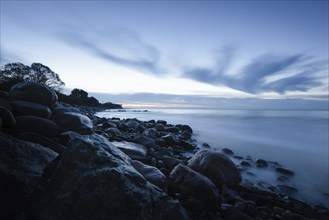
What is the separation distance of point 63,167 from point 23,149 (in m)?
0.97

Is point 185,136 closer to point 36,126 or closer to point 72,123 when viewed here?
point 72,123

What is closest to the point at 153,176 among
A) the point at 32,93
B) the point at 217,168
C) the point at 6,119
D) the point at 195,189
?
the point at 195,189

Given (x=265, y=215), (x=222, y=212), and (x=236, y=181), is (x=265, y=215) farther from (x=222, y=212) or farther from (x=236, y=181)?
(x=236, y=181)

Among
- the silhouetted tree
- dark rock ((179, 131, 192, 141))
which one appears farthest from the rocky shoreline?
the silhouetted tree

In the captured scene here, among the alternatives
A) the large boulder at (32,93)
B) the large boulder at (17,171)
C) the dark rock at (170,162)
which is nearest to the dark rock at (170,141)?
the dark rock at (170,162)

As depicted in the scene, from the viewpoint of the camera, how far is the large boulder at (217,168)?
5.40 metres

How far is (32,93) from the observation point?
6.14 m

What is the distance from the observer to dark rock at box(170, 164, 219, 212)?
4.00m

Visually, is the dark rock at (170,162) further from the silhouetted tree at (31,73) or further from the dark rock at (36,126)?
the silhouetted tree at (31,73)

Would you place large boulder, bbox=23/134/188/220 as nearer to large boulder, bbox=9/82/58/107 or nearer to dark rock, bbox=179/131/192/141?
large boulder, bbox=9/82/58/107

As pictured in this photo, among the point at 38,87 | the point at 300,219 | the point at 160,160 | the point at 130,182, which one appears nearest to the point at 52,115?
the point at 38,87

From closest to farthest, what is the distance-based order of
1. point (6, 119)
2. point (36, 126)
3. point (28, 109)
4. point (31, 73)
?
1. point (6, 119)
2. point (36, 126)
3. point (28, 109)
4. point (31, 73)

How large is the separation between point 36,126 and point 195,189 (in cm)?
405

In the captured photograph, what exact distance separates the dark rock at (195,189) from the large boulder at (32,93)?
15.6 feet
